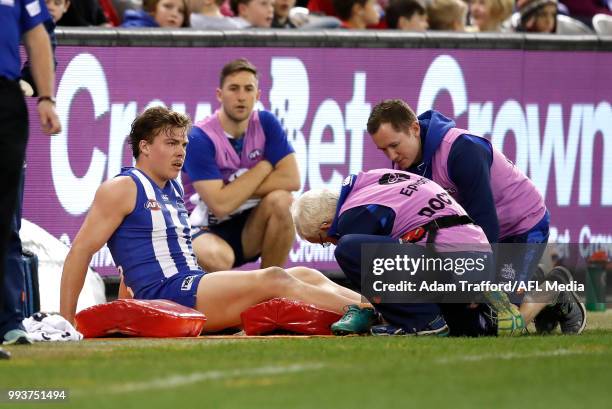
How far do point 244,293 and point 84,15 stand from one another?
3.74m

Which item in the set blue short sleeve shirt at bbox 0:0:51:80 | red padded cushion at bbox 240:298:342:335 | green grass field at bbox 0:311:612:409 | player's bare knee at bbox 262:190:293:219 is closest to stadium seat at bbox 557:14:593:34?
player's bare knee at bbox 262:190:293:219

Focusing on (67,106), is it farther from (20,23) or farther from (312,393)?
(312,393)

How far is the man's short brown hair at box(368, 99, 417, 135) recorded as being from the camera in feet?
27.5

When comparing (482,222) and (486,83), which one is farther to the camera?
(486,83)

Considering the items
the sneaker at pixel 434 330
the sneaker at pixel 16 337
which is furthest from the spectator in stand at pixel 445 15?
the sneaker at pixel 16 337

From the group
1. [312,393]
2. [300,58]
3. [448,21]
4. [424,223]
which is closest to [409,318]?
[424,223]

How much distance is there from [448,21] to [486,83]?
1059 mm

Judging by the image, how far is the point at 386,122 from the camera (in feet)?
27.5

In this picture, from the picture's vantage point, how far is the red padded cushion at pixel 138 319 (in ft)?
26.4

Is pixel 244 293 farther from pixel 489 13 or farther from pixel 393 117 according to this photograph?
pixel 489 13

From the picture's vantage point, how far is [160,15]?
1152cm

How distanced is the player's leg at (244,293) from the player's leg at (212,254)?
5.09ft

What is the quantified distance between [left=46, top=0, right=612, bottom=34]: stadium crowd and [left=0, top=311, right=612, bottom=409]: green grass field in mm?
4298

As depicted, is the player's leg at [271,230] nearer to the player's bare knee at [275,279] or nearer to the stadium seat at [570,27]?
the player's bare knee at [275,279]
